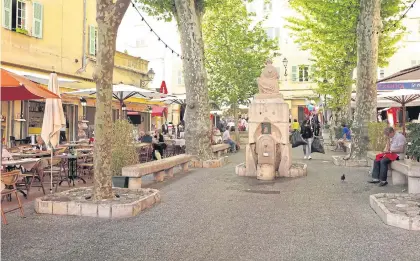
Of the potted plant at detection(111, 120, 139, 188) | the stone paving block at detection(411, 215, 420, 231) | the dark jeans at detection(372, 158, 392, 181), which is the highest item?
the potted plant at detection(111, 120, 139, 188)

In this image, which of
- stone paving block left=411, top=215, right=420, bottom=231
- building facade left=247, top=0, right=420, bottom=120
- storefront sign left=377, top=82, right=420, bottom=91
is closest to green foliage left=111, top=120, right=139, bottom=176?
stone paving block left=411, top=215, right=420, bottom=231

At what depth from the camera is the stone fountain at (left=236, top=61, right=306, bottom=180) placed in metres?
11.3

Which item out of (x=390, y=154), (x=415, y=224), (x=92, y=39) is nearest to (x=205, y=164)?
(x=390, y=154)

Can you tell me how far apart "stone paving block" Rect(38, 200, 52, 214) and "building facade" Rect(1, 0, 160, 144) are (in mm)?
7497

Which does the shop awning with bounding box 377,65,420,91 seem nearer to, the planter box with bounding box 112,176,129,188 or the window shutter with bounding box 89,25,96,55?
the planter box with bounding box 112,176,129,188

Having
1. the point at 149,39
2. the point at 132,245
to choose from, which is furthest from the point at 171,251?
the point at 149,39

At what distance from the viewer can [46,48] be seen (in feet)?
60.6

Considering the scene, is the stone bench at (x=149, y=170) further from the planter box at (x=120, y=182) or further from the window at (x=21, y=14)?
the window at (x=21, y=14)

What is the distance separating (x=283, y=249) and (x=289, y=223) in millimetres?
1338

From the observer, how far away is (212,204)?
7688 mm

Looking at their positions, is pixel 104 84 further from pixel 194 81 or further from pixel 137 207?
pixel 194 81

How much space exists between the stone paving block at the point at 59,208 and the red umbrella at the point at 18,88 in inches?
69.7

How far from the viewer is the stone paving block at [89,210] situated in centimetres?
655

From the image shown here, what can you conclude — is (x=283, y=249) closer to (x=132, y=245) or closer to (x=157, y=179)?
(x=132, y=245)
